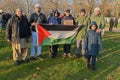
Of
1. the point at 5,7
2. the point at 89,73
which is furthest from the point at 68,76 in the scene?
the point at 5,7

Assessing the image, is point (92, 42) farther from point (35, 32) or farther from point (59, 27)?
point (35, 32)

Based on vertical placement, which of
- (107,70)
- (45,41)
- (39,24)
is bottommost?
(107,70)

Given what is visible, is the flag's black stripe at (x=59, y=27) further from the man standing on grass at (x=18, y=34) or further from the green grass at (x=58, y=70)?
the green grass at (x=58, y=70)

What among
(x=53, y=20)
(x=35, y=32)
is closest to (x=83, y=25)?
(x=53, y=20)

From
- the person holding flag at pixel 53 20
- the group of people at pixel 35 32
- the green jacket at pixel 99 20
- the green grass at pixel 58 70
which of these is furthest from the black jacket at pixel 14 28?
the green jacket at pixel 99 20

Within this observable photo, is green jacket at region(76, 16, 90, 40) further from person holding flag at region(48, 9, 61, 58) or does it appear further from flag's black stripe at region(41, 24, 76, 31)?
person holding flag at region(48, 9, 61, 58)

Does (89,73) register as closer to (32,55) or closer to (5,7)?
(32,55)

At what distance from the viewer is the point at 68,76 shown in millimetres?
9070

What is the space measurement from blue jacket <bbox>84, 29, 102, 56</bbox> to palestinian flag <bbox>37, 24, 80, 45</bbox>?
1.21 m

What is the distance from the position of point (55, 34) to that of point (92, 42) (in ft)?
5.16

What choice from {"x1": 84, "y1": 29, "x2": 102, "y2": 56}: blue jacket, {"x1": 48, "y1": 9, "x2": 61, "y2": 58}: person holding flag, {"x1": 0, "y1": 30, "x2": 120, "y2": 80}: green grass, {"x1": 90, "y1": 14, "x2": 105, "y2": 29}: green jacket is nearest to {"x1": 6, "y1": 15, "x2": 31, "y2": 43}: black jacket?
{"x1": 0, "y1": 30, "x2": 120, "y2": 80}: green grass

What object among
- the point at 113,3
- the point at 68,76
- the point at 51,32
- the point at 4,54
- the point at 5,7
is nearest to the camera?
the point at 68,76

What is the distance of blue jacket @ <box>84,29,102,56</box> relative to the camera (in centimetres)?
966

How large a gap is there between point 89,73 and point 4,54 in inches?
149
